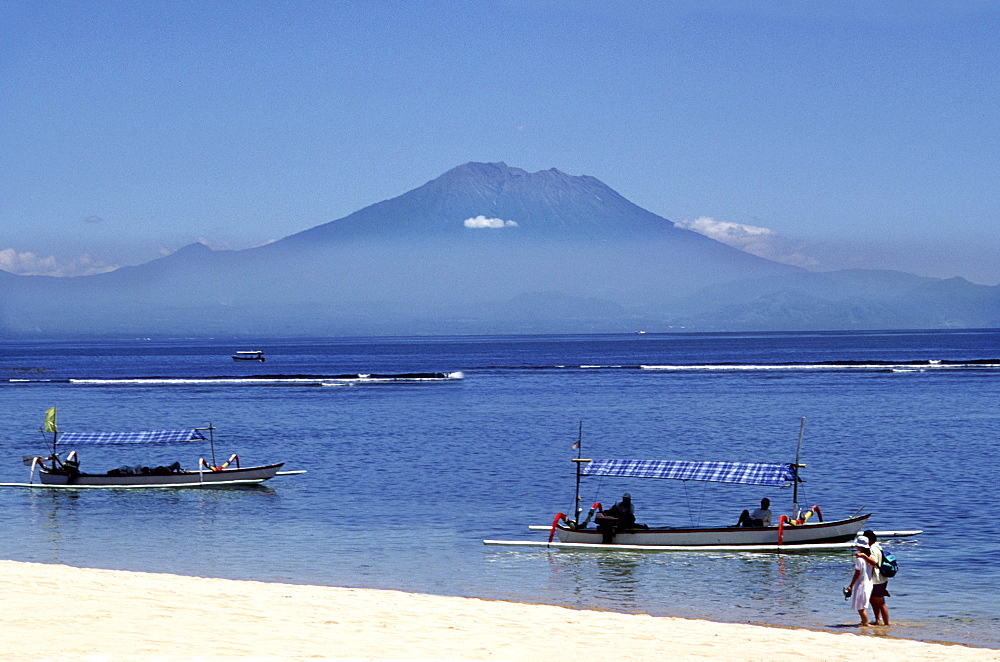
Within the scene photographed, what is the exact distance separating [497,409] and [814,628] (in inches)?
2472

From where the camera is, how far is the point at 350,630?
60.5 ft

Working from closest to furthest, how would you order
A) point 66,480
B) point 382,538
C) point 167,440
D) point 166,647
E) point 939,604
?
point 166,647, point 939,604, point 382,538, point 66,480, point 167,440

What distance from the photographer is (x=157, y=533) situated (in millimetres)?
33312

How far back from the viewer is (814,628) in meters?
20.9

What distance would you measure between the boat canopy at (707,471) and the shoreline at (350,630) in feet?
34.4

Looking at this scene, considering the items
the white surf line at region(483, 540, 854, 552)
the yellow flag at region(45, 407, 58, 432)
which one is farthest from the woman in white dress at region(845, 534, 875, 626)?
the yellow flag at region(45, 407, 58, 432)

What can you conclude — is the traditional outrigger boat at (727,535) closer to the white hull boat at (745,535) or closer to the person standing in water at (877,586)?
the white hull boat at (745,535)

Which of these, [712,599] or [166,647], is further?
[712,599]

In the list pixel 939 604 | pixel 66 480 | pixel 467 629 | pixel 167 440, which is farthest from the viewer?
pixel 167 440

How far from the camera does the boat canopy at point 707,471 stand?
3097 centimetres

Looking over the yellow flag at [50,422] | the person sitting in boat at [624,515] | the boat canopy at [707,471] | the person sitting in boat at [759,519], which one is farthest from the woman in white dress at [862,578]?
the yellow flag at [50,422]

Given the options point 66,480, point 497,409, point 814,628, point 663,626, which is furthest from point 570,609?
point 497,409

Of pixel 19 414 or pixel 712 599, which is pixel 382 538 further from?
pixel 19 414

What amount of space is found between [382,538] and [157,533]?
290 inches
